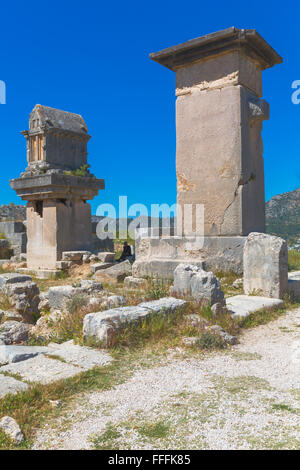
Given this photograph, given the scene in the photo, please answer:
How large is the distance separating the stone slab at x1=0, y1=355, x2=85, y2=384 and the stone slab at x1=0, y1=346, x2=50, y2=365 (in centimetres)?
14

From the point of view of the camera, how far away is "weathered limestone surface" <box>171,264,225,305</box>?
184 inches

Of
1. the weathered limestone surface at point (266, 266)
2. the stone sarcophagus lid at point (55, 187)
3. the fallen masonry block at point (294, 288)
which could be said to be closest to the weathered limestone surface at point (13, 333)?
the weathered limestone surface at point (266, 266)

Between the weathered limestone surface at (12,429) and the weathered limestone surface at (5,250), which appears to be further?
the weathered limestone surface at (5,250)

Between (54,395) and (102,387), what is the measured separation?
340mm

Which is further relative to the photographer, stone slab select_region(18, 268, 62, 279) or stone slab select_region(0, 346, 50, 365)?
stone slab select_region(18, 268, 62, 279)

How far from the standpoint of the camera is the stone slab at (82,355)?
3.23m

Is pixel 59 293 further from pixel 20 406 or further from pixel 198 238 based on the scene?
pixel 20 406

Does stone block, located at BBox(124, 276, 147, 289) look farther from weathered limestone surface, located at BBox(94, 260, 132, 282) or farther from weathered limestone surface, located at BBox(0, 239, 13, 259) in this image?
weathered limestone surface, located at BBox(0, 239, 13, 259)

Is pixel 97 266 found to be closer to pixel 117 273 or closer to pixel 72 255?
pixel 72 255

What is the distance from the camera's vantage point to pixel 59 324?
467 cm

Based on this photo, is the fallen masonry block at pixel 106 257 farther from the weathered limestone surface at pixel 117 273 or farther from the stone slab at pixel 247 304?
the stone slab at pixel 247 304

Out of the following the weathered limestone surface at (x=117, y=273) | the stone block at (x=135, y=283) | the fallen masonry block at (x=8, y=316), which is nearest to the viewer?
the fallen masonry block at (x=8, y=316)

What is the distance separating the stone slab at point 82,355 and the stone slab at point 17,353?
0.39 ft

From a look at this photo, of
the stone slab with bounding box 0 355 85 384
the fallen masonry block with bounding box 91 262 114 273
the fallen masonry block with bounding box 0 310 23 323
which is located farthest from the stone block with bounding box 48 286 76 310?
the fallen masonry block with bounding box 91 262 114 273
